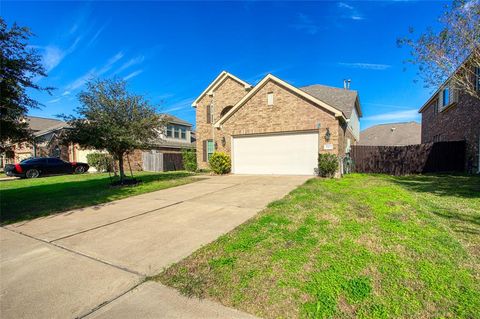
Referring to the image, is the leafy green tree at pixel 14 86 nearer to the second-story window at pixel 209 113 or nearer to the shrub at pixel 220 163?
the shrub at pixel 220 163

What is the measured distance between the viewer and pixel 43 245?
417 cm

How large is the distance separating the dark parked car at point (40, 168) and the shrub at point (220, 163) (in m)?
13.1

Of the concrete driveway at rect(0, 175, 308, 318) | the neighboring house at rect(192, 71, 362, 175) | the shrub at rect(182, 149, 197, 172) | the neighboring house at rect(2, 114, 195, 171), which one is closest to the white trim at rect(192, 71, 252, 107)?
the neighboring house at rect(2, 114, 195, 171)

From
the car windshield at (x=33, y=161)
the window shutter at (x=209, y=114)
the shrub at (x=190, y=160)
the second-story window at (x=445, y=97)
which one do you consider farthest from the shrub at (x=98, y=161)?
the second-story window at (x=445, y=97)

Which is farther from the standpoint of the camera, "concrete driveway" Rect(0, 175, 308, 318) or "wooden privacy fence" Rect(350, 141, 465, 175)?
"wooden privacy fence" Rect(350, 141, 465, 175)

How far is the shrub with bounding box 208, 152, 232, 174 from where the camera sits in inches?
570

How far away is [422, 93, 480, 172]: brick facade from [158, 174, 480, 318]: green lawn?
1081 cm

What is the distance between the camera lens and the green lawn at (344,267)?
229 cm

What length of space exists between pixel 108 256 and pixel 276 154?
11009 millimetres

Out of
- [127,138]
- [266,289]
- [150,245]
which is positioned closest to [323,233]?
[266,289]

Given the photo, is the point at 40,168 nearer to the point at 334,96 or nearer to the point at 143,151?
the point at 143,151

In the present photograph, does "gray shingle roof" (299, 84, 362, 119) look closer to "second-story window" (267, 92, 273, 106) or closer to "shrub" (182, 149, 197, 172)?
"second-story window" (267, 92, 273, 106)

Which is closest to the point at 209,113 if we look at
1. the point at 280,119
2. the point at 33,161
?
the point at 280,119

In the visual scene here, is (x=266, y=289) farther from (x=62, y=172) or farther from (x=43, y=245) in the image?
(x=62, y=172)
